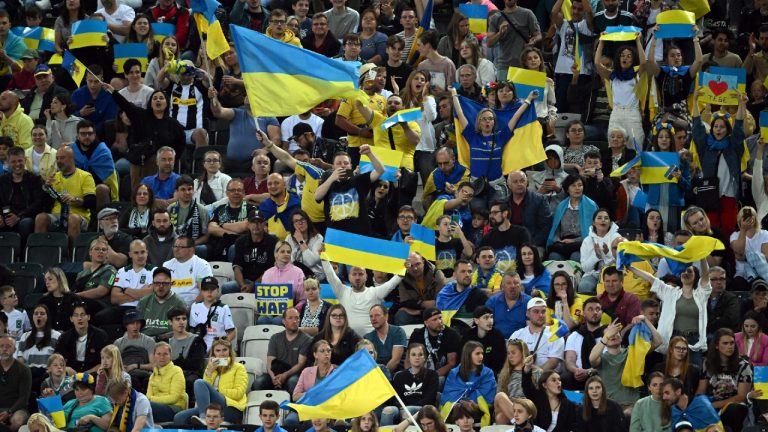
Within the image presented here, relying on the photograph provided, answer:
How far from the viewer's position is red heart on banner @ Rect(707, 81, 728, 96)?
2109 centimetres

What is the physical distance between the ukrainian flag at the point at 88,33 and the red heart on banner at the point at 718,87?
6.84 m

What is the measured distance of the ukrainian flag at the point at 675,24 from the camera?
2156 cm

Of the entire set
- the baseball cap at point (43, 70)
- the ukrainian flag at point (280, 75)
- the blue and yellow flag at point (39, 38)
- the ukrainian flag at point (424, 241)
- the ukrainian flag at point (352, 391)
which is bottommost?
the blue and yellow flag at point (39, 38)

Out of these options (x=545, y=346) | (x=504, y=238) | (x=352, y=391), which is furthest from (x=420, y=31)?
(x=352, y=391)

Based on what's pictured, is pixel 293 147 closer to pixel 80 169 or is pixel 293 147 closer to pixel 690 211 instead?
pixel 80 169

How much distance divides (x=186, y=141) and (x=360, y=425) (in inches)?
233

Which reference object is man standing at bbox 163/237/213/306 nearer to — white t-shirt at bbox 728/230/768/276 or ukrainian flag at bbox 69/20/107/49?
ukrainian flag at bbox 69/20/107/49

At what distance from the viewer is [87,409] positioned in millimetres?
16906

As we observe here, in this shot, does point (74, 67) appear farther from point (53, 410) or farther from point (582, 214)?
point (582, 214)

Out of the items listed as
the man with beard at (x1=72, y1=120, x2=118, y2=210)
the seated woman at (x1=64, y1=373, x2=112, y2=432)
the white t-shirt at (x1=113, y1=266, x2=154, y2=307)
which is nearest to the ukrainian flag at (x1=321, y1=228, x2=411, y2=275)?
the white t-shirt at (x1=113, y1=266, x2=154, y2=307)

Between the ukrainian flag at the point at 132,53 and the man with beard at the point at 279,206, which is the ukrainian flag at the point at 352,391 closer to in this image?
the man with beard at the point at 279,206

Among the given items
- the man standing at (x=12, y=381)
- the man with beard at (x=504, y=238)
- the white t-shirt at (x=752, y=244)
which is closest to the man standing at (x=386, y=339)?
the man with beard at (x=504, y=238)

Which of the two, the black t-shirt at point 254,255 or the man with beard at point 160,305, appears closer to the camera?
the man with beard at point 160,305

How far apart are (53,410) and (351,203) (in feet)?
12.6
